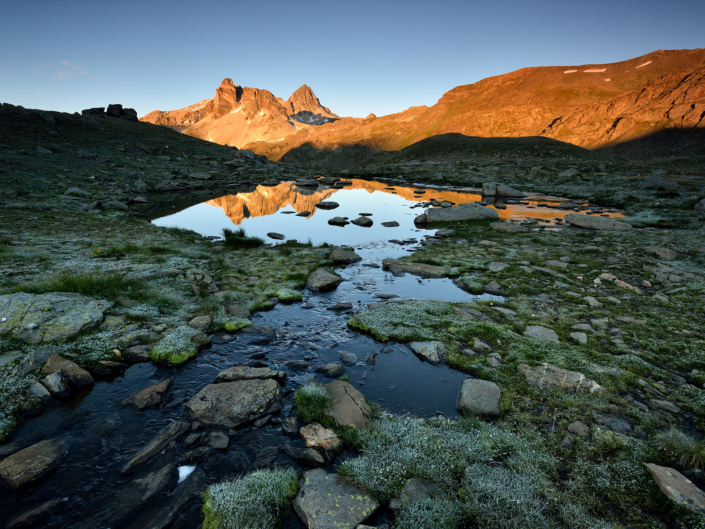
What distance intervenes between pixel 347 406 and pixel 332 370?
4.80 ft

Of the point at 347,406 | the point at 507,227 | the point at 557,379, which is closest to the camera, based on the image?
the point at 347,406

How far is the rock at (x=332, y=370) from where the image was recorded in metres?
7.35

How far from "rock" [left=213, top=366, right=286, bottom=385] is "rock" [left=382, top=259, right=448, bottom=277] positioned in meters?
8.55

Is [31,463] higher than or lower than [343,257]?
lower

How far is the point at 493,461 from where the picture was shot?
4.91m

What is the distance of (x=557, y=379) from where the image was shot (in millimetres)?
6695

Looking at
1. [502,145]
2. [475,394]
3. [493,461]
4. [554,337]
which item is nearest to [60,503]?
[493,461]

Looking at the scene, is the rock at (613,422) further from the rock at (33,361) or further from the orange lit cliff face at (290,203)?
the orange lit cliff face at (290,203)

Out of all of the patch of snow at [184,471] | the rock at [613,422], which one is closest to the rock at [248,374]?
the patch of snow at [184,471]

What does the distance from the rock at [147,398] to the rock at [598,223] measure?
1086 inches

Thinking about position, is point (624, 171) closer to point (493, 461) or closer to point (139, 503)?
point (493, 461)

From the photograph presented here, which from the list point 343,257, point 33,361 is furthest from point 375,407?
point 343,257

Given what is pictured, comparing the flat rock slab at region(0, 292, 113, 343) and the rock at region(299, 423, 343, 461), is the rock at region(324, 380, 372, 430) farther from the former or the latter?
the flat rock slab at region(0, 292, 113, 343)

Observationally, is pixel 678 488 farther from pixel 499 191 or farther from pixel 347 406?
pixel 499 191
